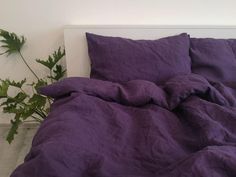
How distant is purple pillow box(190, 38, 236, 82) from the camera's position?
175 cm

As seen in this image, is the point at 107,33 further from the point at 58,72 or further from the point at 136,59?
the point at 58,72

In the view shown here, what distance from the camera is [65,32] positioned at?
Result: 1861 millimetres

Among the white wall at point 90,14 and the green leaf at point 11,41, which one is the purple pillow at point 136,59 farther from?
the green leaf at point 11,41

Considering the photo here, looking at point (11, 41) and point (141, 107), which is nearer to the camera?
point (141, 107)

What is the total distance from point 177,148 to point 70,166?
0.45 metres

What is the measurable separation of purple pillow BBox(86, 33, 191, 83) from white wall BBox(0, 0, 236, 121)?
0.80ft

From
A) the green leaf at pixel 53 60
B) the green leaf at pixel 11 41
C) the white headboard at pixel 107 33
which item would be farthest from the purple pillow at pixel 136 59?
the green leaf at pixel 11 41

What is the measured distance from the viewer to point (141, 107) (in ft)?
4.74

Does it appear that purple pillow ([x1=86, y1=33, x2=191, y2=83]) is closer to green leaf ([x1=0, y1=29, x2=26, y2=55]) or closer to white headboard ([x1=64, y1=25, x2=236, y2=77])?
white headboard ([x1=64, y1=25, x2=236, y2=77])

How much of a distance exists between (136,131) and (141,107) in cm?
21

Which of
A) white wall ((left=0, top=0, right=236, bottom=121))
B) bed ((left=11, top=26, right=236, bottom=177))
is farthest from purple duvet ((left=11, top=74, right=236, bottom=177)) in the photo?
white wall ((left=0, top=0, right=236, bottom=121))

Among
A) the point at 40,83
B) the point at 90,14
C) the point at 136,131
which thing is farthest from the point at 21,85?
the point at 136,131

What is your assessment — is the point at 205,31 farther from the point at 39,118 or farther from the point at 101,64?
the point at 39,118

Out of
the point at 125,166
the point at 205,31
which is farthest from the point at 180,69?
the point at 125,166
